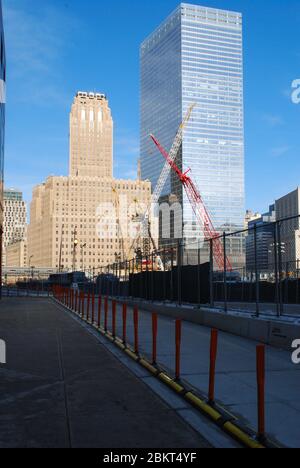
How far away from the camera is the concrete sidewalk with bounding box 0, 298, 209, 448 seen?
575cm

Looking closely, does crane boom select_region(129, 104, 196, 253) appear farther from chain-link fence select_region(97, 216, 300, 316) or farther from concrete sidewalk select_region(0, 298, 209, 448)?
concrete sidewalk select_region(0, 298, 209, 448)

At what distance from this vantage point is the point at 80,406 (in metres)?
7.24

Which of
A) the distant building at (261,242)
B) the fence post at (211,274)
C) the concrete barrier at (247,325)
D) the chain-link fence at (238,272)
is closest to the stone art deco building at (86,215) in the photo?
the chain-link fence at (238,272)

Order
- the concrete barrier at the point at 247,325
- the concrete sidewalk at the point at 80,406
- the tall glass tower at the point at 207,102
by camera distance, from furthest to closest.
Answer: the tall glass tower at the point at 207,102 → the concrete barrier at the point at 247,325 → the concrete sidewalk at the point at 80,406

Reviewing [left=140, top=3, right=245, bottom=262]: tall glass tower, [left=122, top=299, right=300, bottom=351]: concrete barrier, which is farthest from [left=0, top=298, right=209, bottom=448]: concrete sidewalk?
[left=140, top=3, right=245, bottom=262]: tall glass tower

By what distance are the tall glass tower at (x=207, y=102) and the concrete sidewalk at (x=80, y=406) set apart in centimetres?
15149

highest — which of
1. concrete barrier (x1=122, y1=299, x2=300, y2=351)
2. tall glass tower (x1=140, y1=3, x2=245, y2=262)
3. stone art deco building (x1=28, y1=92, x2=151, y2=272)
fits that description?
tall glass tower (x1=140, y1=3, x2=245, y2=262)

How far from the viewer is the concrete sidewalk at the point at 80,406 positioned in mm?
5754

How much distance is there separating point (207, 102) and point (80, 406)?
178 m

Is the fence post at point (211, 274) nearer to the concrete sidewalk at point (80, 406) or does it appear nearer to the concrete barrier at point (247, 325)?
the concrete barrier at point (247, 325)

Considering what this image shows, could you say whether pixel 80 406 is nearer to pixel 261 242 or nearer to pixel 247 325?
pixel 247 325

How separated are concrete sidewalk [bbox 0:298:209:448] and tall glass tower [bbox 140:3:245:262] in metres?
151

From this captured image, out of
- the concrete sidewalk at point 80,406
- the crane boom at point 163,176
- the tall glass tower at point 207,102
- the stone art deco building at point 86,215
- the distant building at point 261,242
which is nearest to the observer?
the concrete sidewalk at point 80,406
